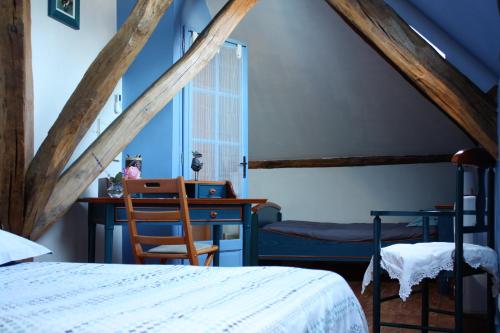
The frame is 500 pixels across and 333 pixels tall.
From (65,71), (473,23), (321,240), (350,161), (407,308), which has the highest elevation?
(473,23)

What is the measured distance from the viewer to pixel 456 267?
8.80 ft

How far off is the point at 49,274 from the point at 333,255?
404 cm

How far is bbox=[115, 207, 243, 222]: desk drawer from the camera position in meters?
3.57

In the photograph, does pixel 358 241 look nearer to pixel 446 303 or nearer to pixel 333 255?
pixel 333 255

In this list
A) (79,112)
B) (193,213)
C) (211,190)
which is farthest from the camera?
(211,190)

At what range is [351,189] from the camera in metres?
7.08

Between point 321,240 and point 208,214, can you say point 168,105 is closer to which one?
point 208,214

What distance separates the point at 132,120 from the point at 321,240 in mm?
2723

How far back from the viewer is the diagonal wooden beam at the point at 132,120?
3207mm

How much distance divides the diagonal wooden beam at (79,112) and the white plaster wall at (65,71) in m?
0.48

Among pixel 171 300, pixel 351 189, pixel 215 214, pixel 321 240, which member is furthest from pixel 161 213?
pixel 351 189

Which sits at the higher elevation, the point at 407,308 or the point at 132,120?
the point at 132,120

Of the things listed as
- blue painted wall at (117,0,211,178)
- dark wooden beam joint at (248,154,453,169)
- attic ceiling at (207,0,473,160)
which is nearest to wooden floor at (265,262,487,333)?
dark wooden beam joint at (248,154,453,169)

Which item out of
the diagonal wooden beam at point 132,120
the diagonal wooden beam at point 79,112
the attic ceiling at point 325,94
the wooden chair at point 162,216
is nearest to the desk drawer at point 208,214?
the wooden chair at point 162,216
